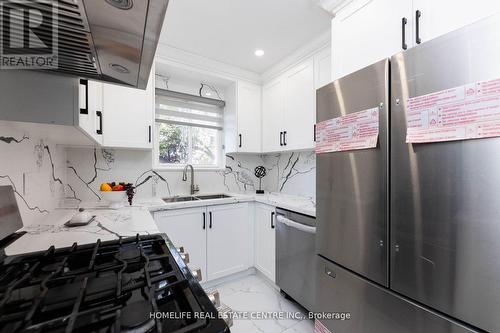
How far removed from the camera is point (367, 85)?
43.8 inches

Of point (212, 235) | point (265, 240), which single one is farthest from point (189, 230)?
point (265, 240)

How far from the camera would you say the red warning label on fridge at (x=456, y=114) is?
734mm

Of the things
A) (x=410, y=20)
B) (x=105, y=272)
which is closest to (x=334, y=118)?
(x=410, y=20)

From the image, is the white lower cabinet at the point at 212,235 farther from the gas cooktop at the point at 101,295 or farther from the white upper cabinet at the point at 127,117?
the gas cooktop at the point at 101,295

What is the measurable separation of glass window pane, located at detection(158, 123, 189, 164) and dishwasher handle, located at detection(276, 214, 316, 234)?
1.47m

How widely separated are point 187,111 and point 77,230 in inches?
76.6

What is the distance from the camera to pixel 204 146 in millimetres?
3008

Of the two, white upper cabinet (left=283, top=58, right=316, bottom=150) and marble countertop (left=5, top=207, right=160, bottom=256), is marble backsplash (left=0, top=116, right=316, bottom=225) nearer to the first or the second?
marble countertop (left=5, top=207, right=160, bottom=256)

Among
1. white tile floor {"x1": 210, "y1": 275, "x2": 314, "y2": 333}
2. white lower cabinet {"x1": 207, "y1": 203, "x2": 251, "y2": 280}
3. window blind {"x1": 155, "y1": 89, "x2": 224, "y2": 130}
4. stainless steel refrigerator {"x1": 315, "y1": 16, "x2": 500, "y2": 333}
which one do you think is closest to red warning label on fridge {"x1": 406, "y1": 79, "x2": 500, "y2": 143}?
stainless steel refrigerator {"x1": 315, "y1": 16, "x2": 500, "y2": 333}

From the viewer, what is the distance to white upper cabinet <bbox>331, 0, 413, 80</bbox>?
3.92 feet

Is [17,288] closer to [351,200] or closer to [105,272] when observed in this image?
[105,272]

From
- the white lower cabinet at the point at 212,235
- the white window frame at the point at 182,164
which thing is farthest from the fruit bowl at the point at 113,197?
the white window frame at the point at 182,164

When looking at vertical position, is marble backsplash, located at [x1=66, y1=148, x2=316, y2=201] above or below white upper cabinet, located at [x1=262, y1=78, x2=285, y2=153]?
below

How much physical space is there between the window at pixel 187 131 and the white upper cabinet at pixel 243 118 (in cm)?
22
